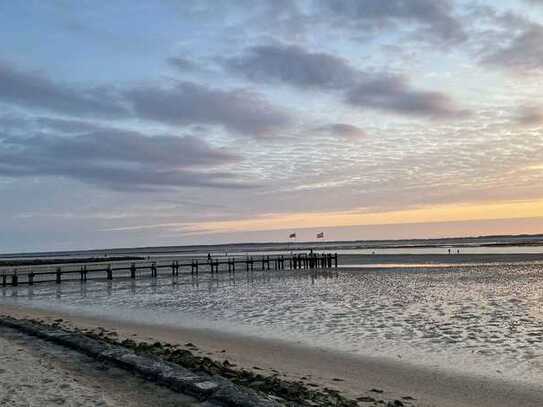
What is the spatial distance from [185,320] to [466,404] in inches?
519

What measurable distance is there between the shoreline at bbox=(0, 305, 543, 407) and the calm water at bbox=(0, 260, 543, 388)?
78 centimetres

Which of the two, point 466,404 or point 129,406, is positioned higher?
point 129,406

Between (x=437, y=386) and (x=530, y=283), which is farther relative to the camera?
(x=530, y=283)

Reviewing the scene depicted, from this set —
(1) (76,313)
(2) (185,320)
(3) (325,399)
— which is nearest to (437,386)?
(3) (325,399)

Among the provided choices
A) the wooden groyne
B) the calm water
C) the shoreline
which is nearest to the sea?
the calm water

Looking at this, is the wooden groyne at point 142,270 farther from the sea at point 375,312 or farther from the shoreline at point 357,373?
the shoreline at point 357,373

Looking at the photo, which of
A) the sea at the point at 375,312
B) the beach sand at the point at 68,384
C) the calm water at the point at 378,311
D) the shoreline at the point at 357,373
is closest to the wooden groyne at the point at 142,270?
the sea at the point at 375,312

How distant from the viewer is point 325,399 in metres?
8.66

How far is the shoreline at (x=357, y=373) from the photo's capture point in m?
9.62

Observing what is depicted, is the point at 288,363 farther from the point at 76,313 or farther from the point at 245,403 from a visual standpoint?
the point at 76,313

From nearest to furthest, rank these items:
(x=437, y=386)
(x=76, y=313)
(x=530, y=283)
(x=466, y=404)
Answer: (x=466, y=404)
(x=437, y=386)
(x=76, y=313)
(x=530, y=283)

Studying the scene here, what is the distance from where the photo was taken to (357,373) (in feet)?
37.2

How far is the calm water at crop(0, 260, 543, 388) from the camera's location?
13391 mm

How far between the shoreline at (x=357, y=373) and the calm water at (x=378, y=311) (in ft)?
2.57
